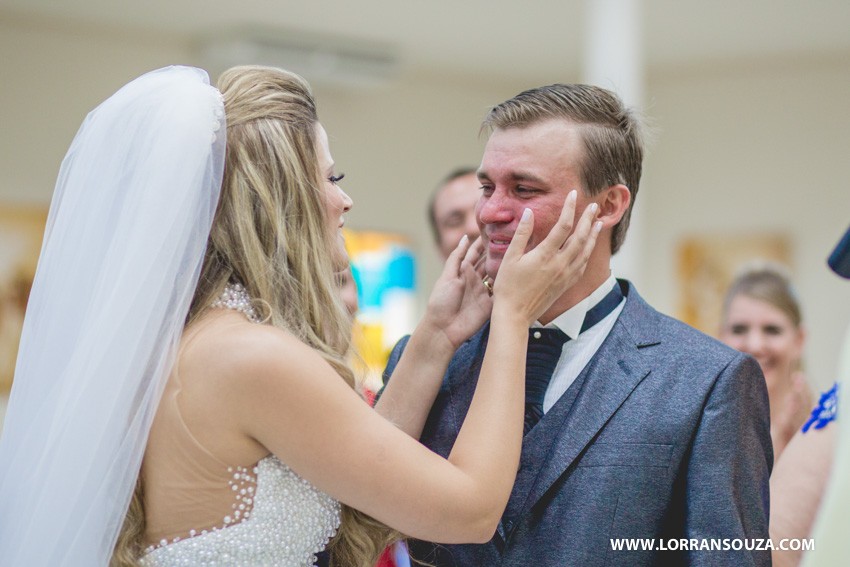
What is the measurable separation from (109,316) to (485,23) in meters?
5.89

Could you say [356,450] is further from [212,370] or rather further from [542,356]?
[542,356]

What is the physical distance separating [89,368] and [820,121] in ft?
24.4

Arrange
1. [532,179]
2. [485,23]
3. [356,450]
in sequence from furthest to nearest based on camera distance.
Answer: [485,23] < [532,179] < [356,450]

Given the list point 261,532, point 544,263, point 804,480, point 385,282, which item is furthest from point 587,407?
point 385,282

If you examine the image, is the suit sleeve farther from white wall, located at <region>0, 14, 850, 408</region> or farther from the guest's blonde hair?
Answer: white wall, located at <region>0, 14, 850, 408</region>

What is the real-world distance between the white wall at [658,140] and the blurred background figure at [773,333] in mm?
4280

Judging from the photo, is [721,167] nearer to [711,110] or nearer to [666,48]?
[711,110]

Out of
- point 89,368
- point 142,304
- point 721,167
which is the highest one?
point 142,304

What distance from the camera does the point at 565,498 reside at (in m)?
1.94

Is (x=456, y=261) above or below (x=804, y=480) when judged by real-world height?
above

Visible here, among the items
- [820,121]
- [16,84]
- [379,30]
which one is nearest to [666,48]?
[820,121]

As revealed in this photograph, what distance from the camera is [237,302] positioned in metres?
1.87

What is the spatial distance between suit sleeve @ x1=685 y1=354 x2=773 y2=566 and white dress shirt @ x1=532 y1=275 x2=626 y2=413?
11.8 inches

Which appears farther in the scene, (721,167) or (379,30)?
(721,167)
